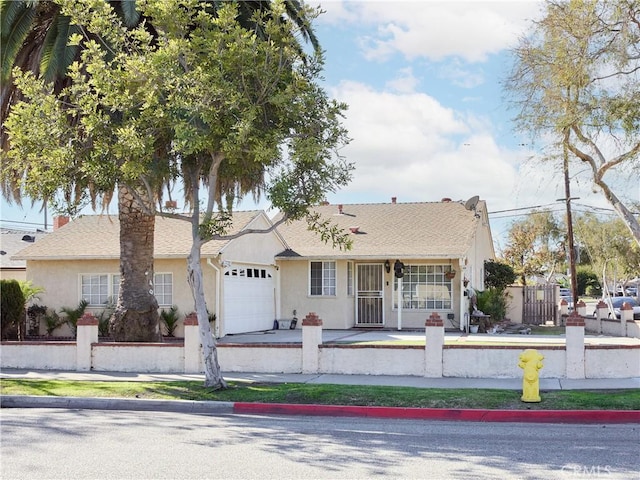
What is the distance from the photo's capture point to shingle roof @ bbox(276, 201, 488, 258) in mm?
25250

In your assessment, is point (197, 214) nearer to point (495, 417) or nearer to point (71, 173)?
point (71, 173)

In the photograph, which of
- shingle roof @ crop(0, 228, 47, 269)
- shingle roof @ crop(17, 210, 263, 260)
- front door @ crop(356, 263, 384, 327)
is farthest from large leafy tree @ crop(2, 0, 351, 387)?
shingle roof @ crop(0, 228, 47, 269)

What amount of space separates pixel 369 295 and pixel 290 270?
3.05m

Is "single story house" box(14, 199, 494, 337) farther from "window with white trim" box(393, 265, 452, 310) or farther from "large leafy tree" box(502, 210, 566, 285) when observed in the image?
"large leafy tree" box(502, 210, 566, 285)

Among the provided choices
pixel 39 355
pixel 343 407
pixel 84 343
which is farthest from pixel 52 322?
pixel 343 407

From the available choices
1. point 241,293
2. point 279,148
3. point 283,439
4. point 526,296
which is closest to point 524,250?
point 526,296

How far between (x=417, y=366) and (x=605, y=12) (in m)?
10.2

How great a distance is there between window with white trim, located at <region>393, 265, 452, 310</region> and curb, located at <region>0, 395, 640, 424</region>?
14.5 meters

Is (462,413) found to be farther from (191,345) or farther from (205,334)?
(191,345)

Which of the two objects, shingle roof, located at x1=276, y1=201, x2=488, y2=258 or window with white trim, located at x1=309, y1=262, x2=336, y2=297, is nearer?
Answer: shingle roof, located at x1=276, y1=201, x2=488, y2=258

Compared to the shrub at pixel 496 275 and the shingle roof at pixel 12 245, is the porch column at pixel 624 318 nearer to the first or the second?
the shrub at pixel 496 275

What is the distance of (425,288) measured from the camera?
84.1 ft

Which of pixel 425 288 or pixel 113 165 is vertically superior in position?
pixel 113 165

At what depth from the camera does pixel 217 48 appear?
1237cm
